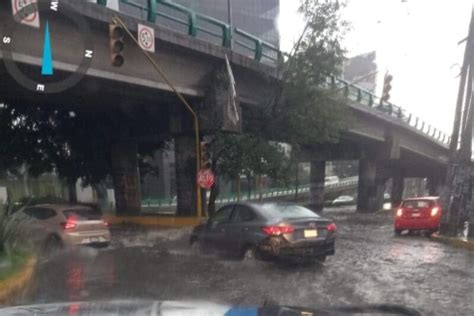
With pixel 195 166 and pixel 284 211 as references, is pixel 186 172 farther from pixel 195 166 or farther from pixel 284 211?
pixel 284 211

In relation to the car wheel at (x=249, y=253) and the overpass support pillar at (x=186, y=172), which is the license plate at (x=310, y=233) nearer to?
the car wheel at (x=249, y=253)

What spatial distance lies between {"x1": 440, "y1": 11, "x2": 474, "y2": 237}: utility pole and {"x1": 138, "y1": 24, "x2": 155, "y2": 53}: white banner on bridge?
10118 mm

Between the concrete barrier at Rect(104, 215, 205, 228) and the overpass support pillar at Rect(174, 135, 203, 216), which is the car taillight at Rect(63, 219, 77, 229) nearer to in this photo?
the concrete barrier at Rect(104, 215, 205, 228)

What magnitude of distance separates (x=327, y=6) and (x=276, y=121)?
5.48 metres

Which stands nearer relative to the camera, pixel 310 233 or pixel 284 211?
pixel 310 233

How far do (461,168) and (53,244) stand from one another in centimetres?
1283

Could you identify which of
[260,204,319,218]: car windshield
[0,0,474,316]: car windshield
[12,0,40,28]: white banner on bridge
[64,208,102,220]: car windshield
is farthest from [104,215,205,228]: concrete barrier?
[12,0,40,28]: white banner on bridge

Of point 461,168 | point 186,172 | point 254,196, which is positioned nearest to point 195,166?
point 186,172

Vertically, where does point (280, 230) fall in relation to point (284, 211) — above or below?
below

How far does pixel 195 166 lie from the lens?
24859 mm

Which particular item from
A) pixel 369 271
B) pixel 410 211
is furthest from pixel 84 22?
pixel 410 211

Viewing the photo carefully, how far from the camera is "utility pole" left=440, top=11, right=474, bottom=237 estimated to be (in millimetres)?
18062

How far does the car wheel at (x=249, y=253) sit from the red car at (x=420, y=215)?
410 inches

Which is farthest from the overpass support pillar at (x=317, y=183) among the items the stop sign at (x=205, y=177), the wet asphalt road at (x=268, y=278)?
the wet asphalt road at (x=268, y=278)
